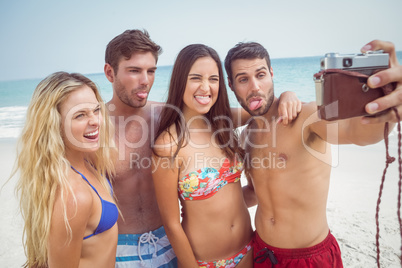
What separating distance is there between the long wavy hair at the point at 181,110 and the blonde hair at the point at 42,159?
846 millimetres

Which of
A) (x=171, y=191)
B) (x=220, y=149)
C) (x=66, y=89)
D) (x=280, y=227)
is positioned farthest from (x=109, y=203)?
(x=280, y=227)

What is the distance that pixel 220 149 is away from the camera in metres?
2.74

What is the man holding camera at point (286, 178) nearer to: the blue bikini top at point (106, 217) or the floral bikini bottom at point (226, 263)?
the floral bikini bottom at point (226, 263)

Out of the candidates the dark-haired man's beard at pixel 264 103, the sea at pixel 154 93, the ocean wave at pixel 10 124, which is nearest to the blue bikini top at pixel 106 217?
the dark-haired man's beard at pixel 264 103

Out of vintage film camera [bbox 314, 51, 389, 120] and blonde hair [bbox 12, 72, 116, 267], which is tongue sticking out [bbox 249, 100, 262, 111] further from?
blonde hair [bbox 12, 72, 116, 267]

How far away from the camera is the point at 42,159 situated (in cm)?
193

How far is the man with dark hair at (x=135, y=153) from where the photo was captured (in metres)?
2.76

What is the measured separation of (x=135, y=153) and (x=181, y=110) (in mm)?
654

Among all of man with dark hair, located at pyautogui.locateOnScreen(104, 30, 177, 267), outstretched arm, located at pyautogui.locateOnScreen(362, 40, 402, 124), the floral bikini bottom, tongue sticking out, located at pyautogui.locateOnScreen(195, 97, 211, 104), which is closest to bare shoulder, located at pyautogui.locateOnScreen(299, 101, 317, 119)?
tongue sticking out, located at pyautogui.locateOnScreen(195, 97, 211, 104)

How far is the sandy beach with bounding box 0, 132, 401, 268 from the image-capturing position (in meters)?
4.27

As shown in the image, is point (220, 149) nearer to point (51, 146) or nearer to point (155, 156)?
point (155, 156)

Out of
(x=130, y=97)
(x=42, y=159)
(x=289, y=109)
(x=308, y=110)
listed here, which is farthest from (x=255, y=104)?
(x=42, y=159)

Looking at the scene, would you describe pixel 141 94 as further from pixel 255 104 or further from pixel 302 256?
pixel 302 256

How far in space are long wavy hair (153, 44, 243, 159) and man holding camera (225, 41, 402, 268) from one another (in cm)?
23
